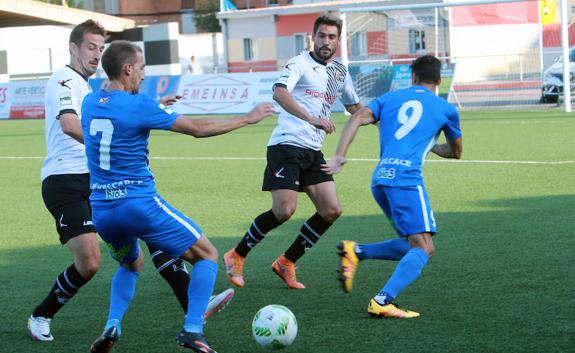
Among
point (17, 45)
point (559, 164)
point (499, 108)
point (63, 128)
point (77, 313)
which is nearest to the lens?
point (63, 128)

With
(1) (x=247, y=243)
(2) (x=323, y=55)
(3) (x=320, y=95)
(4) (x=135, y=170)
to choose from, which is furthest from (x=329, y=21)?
(4) (x=135, y=170)

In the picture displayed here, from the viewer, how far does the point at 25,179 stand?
15.7 meters

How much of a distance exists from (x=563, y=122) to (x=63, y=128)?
635 inches

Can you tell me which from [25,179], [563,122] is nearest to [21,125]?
[25,179]

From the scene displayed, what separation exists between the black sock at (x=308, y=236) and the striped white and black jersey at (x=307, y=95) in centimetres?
59

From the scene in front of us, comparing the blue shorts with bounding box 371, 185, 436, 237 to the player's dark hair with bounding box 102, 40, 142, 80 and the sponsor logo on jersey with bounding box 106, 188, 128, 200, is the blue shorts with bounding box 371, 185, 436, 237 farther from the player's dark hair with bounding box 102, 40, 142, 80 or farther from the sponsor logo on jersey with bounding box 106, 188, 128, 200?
the player's dark hair with bounding box 102, 40, 142, 80

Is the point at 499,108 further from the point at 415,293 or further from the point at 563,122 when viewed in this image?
the point at 415,293

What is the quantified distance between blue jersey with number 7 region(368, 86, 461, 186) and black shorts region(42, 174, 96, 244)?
192 centimetres

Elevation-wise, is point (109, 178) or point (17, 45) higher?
point (17, 45)

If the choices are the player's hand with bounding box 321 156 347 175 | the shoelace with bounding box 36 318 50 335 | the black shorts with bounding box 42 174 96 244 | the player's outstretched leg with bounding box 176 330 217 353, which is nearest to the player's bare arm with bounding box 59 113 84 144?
the black shorts with bounding box 42 174 96 244

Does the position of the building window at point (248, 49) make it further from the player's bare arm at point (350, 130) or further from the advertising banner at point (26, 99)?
the player's bare arm at point (350, 130)

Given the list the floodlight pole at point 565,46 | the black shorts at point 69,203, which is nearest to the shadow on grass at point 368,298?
the black shorts at point 69,203

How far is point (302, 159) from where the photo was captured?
7.68 metres

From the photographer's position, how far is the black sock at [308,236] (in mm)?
7633
